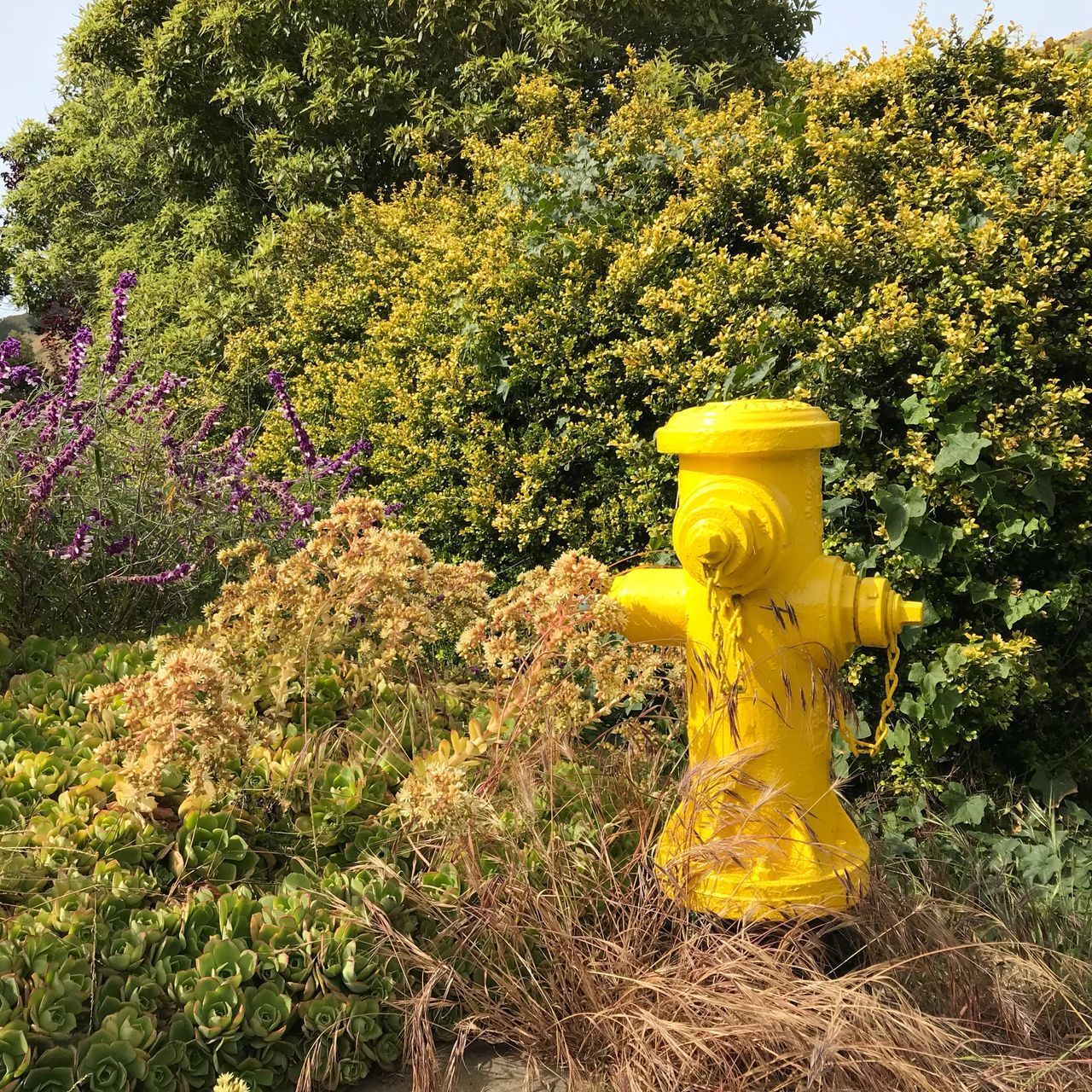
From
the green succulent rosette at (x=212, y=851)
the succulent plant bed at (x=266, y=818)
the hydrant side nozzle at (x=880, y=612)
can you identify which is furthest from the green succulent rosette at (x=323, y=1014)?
the hydrant side nozzle at (x=880, y=612)

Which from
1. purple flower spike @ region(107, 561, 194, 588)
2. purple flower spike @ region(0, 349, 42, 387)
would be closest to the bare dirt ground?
purple flower spike @ region(107, 561, 194, 588)

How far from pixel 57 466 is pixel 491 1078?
250 cm

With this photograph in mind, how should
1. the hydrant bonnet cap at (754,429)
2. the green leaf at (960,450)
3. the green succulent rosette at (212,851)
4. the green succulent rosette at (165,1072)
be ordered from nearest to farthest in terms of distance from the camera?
the green succulent rosette at (165,1072) → the hydrant bonnet cap at (754,429) → the green succulent rosette at (212,851) → the green leaf at (960,450)

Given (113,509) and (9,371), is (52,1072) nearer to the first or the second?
(113,509)

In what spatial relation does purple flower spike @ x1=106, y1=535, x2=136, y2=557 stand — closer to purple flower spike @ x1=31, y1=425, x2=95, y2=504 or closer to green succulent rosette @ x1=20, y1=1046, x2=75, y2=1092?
purple flower spike @ x1=31, y1=425, x2=95, y2=504

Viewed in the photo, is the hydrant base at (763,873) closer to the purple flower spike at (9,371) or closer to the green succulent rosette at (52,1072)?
the green succulent rosette at (52,1072)

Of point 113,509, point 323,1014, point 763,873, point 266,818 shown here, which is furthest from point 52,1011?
point 113,509

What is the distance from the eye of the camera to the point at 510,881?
208 centimetres

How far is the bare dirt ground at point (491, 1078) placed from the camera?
75.8 inches

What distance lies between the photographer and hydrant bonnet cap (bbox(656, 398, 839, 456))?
2076 millimetres

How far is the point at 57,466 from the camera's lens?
Answer: 3.40m

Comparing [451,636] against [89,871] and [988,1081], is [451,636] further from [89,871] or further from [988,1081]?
[988,1081]

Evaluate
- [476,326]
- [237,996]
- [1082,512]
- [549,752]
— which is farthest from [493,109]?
[237,996]

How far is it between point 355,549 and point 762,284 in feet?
5.65
